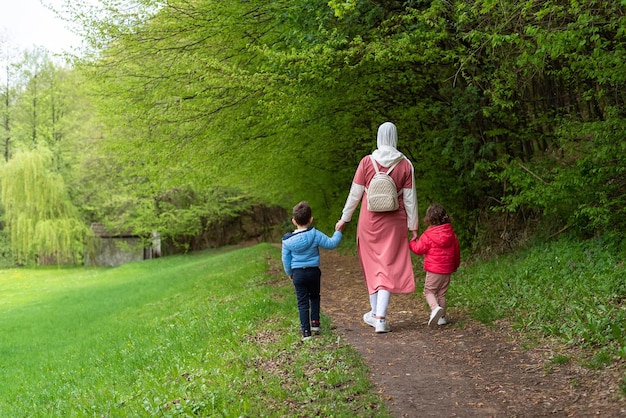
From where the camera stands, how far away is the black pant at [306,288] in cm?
666

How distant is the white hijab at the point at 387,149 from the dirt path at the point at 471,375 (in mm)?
2014

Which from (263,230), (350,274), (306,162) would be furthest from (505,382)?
(263,230)

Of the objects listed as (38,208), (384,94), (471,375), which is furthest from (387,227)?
(38,208)

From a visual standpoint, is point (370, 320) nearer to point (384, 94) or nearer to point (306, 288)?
point (306, 288)

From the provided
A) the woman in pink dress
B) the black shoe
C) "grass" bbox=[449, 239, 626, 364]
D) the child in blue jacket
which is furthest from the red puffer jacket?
the black shoe

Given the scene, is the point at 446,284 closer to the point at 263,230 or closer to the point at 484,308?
the point at 484,308

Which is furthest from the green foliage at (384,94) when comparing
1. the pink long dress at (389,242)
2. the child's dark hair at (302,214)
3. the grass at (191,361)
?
the grass at (191,361)

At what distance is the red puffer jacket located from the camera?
24.3ft

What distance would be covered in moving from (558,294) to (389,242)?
2.33m

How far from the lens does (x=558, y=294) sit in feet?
24.9

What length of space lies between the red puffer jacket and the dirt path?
74 cm

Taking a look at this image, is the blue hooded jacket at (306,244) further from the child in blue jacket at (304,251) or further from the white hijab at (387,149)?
the white hijab at (387,149)

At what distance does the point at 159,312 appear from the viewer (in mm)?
14125

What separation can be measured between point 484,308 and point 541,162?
3.69 metres
